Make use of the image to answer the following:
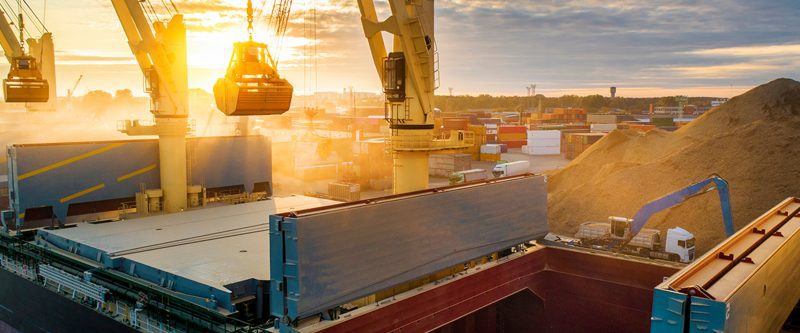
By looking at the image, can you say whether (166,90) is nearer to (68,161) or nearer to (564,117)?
(68,161)

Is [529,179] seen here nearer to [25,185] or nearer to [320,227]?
[320,227]

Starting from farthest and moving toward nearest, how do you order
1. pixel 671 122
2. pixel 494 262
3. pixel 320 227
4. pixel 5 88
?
pixel 671 122, pixel 5 88, pixel 494 262, pixel 320 227

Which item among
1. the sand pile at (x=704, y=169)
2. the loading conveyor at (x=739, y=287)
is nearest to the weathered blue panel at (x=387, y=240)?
the loading conveyor at (x=739, y=287)

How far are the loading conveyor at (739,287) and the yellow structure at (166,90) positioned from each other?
51.9 ft

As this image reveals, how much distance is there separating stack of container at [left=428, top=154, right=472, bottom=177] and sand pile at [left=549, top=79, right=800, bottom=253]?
39.6ft

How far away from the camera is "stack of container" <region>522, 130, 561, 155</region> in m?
68.9

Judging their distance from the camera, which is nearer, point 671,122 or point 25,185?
point 25,185

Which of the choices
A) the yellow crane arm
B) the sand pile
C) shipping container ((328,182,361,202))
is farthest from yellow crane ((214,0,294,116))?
shipping container ((328,182,361,202))

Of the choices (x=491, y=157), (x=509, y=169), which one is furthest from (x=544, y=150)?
(x=509, y=169)

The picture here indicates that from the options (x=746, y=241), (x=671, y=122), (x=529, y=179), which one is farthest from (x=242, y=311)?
(x=671, y=122)

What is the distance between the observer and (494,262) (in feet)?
40.9

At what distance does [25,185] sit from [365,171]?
32.6 m

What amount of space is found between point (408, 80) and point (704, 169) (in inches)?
871

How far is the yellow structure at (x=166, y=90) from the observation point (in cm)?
1850
